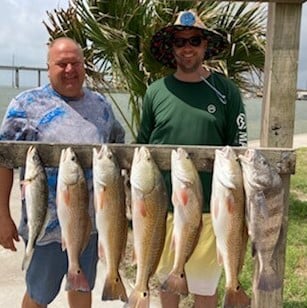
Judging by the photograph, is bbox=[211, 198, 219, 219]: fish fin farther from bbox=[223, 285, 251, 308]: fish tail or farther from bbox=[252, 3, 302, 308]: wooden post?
bbox=[252, 3, 302, 308]: wooden post

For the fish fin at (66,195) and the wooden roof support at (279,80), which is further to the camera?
the wooden roof support at (279,80)

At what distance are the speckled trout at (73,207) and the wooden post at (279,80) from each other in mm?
968

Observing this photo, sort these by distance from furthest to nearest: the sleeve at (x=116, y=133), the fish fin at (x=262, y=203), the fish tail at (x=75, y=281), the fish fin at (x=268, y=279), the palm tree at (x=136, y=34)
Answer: the palm tree at (x=136, y=34) < the sleeve at (x=116, y=133) < the fish tail at (x=75, y=281) < the fish fin at (x=268, y=279) < the fish fin at (x=262, y=203)

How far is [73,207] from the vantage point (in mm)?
2303

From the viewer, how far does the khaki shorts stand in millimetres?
3072

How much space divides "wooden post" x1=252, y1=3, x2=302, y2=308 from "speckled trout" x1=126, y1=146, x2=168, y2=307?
Answer: 66 centimetres

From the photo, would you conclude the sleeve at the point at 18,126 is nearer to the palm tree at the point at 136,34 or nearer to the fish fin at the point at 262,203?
the fish fin at the point at 262,203

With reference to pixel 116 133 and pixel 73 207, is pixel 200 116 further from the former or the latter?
pixel 73 207

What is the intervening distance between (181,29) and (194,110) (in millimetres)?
494

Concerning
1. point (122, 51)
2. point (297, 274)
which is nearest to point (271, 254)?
point (297, 274)

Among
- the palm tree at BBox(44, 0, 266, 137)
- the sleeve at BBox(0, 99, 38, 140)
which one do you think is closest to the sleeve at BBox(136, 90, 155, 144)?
the sleeve at BBox(0, 99, 38, 140)

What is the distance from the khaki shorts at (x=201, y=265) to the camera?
3.07 meters

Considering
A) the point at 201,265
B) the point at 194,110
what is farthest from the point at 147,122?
the point at 201,265

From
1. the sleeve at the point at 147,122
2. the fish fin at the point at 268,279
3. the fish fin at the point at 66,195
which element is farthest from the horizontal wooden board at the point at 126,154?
the sleeve at the point at 147,122
